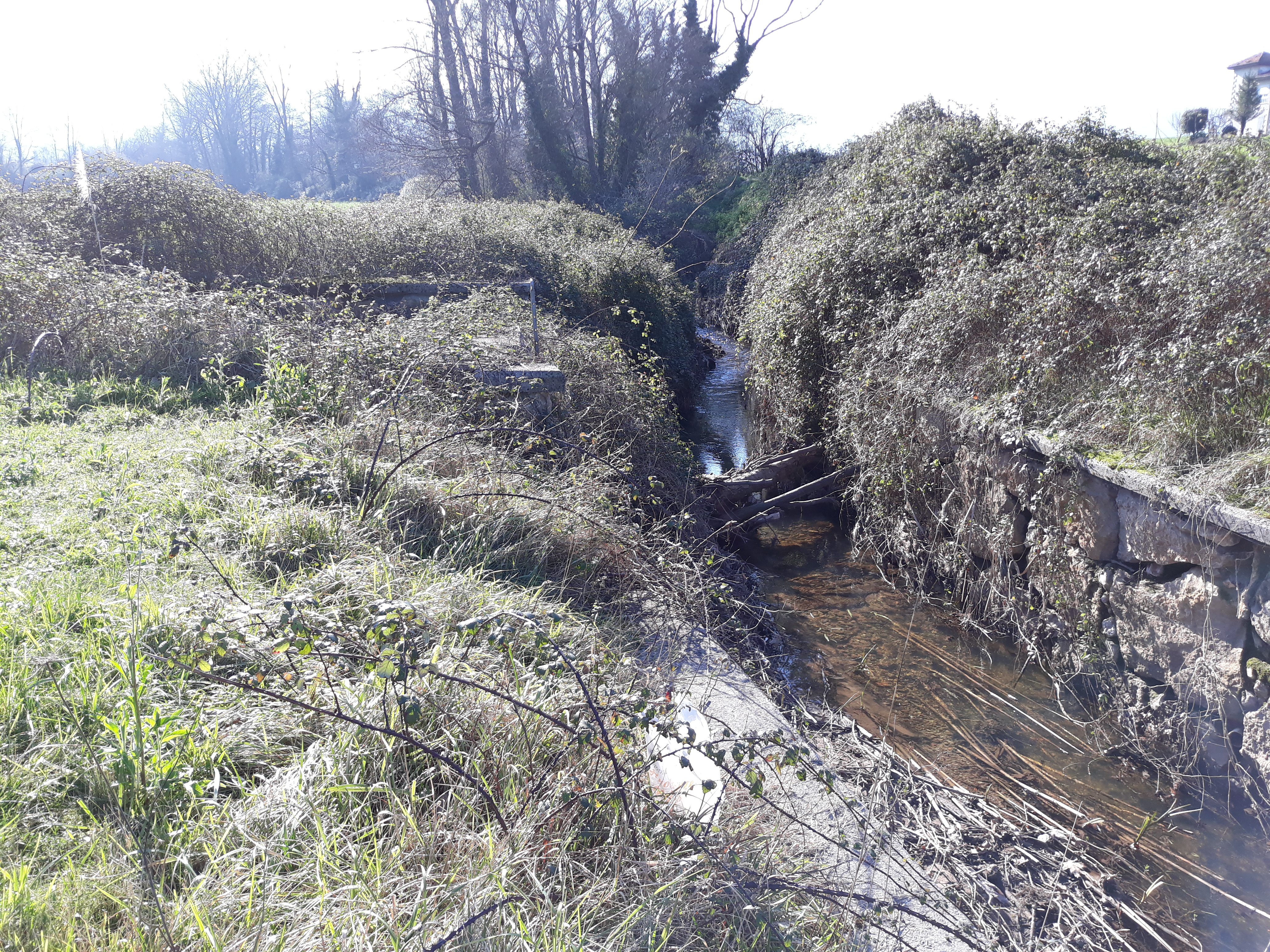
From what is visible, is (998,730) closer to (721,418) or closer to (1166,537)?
(1166,537)

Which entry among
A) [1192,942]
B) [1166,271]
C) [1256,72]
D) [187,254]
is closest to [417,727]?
[1192,942]

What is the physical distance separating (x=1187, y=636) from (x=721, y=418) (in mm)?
8189

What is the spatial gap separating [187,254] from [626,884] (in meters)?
10.0

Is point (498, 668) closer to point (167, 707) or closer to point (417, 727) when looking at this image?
point (417, 727)

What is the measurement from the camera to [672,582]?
13.5 ft

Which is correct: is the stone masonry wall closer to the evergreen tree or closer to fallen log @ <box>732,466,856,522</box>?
fallen log @ <box>732,466,856,522</box>

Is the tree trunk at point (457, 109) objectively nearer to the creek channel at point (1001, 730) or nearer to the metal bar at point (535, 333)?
the metal bar at point (535, 333)

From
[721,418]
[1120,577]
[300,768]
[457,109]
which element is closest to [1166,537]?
[1120,577]

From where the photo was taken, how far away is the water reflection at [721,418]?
9719mm

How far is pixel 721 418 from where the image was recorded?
11.6 meters

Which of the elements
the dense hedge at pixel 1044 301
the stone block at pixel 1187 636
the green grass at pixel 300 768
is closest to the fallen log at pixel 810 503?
the dense hedge at pixel 1044 301

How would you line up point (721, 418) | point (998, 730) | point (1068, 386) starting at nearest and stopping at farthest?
point (998, 730)
point (1068, 386)
point (721, 418)

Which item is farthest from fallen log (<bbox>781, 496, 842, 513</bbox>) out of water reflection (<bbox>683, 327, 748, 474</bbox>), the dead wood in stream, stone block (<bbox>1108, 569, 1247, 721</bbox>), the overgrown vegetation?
the dead wood in stream

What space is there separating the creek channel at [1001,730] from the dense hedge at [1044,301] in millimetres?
1382
